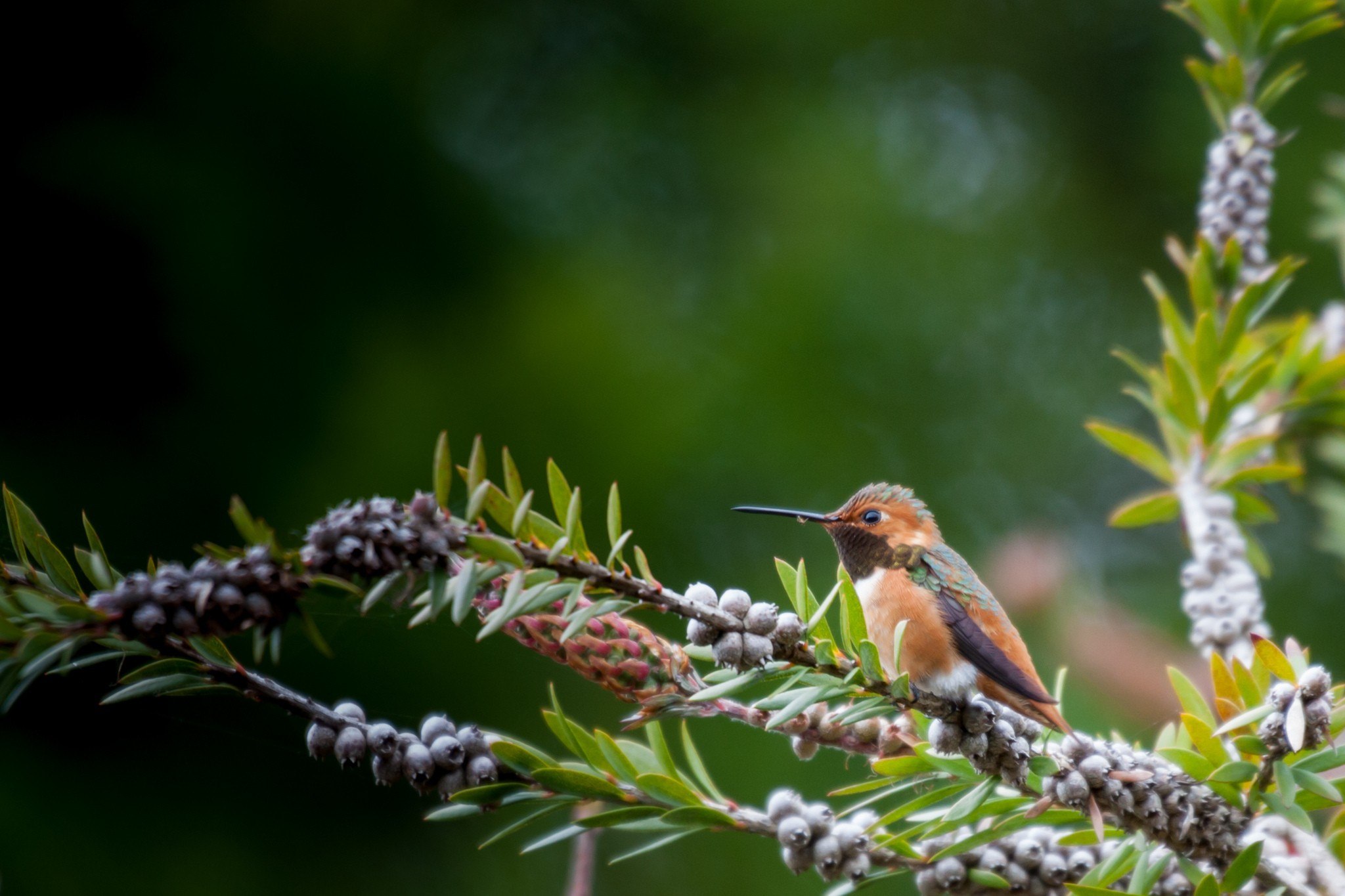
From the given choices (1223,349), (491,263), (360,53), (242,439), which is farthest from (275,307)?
(1223,349)

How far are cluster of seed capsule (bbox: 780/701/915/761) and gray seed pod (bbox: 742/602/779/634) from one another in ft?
0.49

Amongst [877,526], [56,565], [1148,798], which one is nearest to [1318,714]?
[1148,798]

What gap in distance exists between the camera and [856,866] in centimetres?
88

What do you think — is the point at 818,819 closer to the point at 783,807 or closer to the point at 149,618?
the point at 783,807

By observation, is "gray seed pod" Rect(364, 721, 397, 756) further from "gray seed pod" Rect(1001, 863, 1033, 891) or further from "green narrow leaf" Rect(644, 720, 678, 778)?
"gray seed pod" Rect(1001, 863, 1033, 891)

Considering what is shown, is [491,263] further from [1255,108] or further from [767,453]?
[1255,108]

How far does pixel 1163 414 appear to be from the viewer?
55.1 inches

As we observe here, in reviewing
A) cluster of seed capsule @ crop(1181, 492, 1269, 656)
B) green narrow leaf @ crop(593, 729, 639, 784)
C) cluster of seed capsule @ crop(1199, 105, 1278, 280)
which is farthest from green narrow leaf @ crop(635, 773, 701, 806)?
cluster of seed capsule @ crop(1199, 105, 1278, 280)

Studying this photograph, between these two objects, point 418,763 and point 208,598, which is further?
point 418,763

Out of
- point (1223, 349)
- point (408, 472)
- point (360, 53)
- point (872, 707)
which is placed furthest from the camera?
point (360, 53)

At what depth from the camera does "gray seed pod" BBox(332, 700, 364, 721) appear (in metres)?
0.81

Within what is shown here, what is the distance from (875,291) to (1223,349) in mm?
3130

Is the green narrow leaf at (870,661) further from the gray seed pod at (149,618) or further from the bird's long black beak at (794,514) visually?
the gray seed pod at (149,618)

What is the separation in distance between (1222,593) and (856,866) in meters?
0.60
